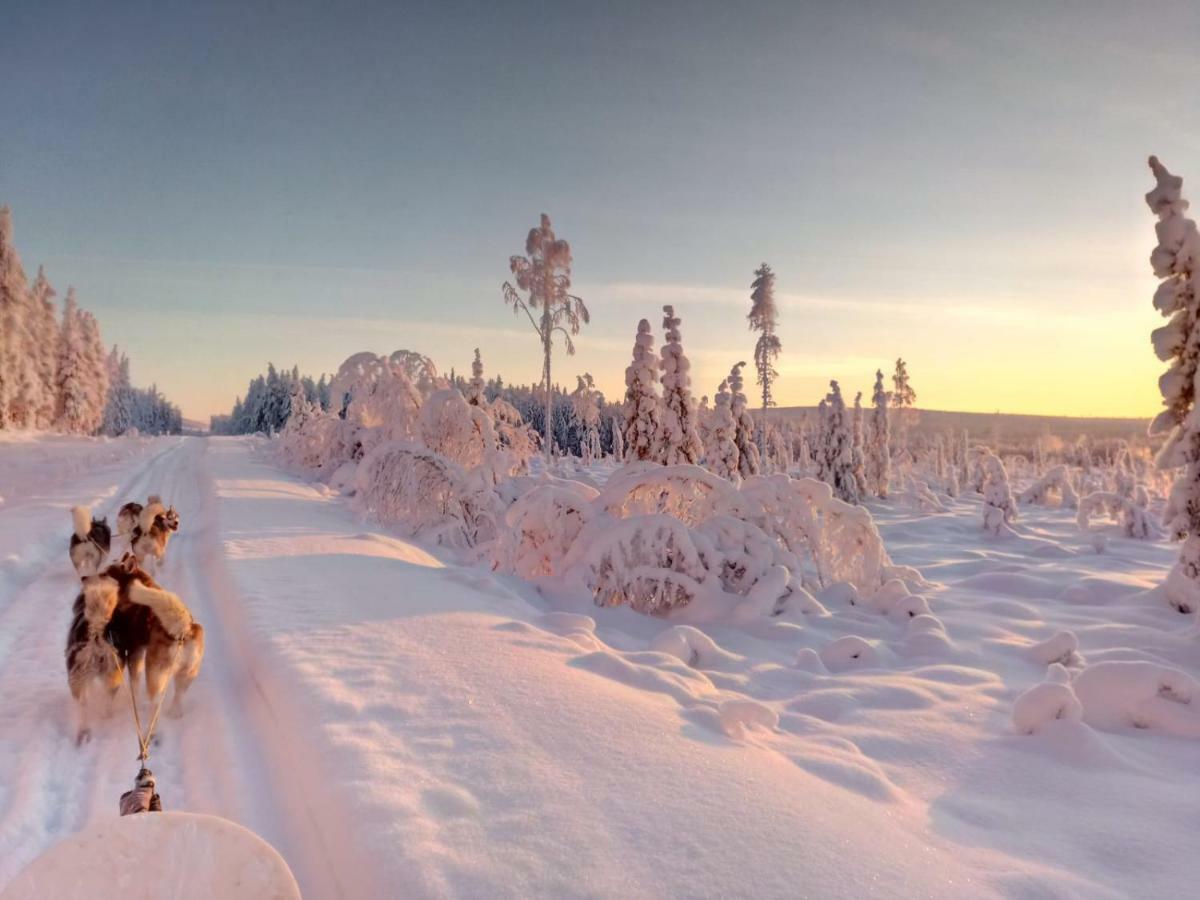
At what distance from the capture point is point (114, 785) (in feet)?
11.6

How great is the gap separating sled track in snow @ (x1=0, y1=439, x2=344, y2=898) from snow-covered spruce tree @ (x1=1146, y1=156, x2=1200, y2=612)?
11562 mm

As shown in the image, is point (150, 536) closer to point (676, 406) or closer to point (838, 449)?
point (676, 406)

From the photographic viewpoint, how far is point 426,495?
45.2 feet

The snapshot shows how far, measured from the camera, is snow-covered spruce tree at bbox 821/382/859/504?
108ft

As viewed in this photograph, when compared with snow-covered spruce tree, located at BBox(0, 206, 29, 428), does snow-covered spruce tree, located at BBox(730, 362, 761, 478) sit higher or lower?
lower

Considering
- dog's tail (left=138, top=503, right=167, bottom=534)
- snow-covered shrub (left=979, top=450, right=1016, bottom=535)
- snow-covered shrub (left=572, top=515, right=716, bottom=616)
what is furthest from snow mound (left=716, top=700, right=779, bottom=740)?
snow-covered shrub (left=979, top=450, right=1016, bottom=535)

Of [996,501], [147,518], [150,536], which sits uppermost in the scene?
[147,518]

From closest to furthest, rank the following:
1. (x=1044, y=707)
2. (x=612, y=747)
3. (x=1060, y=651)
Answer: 1. (x=612, y=747)
2. (x=1044, y=707)
3. (x=1060, y=651)

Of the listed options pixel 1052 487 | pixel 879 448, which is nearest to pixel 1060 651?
pixel 1052 487

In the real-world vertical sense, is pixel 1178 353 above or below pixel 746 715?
above

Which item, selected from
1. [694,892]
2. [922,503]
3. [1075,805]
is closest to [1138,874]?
[1075,805]

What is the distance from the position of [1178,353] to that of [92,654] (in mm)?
13509

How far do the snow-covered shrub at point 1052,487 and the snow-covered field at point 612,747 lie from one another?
28128 millimetres

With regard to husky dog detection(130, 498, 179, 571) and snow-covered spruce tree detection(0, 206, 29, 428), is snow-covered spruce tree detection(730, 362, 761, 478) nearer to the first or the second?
husky dog detection(130, 498, 179, 571)
